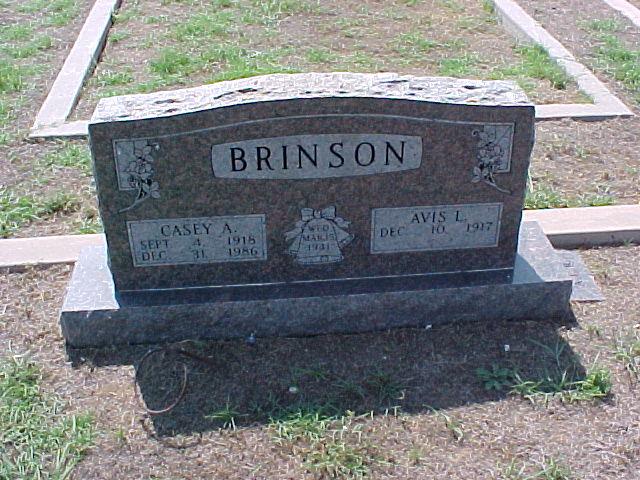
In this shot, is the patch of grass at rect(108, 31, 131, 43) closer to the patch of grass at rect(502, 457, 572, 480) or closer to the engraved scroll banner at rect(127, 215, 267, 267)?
the engraved scroll banner at rect(127, 215, 267, 267)

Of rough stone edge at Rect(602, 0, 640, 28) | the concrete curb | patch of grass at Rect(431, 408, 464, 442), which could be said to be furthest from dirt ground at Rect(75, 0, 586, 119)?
patch of grass at Rect(431, 408, 464, 442)

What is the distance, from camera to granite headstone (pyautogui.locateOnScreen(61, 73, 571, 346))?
3.28 meters

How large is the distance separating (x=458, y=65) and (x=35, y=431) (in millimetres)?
4624

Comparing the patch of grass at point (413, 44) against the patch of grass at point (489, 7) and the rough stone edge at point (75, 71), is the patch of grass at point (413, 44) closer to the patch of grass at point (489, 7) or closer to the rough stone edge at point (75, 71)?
the patch of grass at point (489, 7)

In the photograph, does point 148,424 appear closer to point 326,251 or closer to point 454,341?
point 326,251

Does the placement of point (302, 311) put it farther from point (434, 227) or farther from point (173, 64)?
point (173, 64)

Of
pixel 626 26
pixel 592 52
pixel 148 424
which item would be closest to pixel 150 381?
pixel 148 424

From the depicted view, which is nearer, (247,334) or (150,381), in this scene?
(150,381)

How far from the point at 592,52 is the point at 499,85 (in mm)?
3861

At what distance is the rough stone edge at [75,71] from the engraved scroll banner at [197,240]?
7.63 feet

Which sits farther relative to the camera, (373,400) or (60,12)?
(60,12)

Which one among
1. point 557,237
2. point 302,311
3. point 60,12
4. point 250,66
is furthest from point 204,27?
point 302,311

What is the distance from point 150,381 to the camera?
131 inches

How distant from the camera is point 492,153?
11.3 ft
